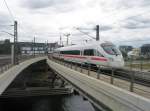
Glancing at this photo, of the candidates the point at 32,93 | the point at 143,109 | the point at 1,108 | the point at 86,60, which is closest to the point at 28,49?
the point at 32,93

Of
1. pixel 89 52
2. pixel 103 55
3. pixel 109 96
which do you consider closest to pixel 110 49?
pixel 103 55

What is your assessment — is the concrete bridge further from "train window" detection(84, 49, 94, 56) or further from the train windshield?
"train window" detection(84, 49, 94, 56)

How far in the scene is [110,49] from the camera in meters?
26.6

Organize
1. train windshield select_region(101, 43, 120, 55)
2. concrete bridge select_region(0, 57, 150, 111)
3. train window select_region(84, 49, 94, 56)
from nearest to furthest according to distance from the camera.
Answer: concrete bridge select_region(0, 57, 150, 111) → train windshield select_region(101, 43, 120, 55) → train window select_region(84, 49, 94, 56)

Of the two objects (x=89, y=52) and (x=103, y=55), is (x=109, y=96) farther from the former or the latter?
(x=89, y=52)

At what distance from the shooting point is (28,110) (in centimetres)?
3919

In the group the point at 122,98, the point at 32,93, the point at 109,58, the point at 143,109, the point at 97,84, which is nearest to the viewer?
the point at 143,109

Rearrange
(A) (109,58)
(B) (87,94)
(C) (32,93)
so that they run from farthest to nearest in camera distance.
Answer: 1. (C) (32,93)
2. (A) (109,58)
3. (B) (87,94)

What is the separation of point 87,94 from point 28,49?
132 meters

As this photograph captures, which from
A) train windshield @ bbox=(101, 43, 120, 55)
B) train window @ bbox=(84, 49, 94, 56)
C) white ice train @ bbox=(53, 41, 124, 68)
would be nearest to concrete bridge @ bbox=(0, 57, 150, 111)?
white ice train @ bbox=(53, 41, 124, 68)

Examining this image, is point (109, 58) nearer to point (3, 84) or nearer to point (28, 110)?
point (3, 84)

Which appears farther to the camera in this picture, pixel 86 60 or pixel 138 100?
pixel 86 60

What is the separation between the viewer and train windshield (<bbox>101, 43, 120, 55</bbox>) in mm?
26220

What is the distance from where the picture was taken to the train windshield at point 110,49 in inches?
1032
